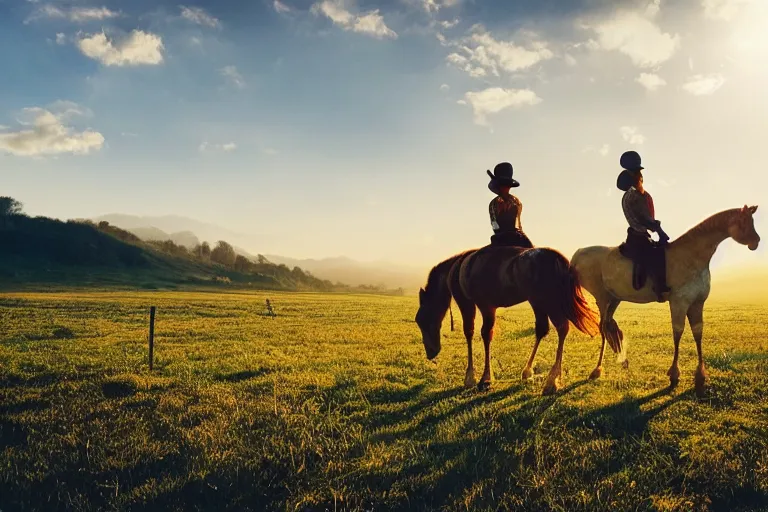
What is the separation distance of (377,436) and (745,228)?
5.95 m

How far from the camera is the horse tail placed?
7.05 metres

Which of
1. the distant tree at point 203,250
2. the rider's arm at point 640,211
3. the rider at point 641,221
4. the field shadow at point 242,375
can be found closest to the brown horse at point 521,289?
the rider at point 641,221

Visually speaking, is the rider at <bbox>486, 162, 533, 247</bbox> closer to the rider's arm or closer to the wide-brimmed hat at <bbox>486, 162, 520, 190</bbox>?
the wide-brimmed hat at <bbox>486, 162, 520, 190</bbox>

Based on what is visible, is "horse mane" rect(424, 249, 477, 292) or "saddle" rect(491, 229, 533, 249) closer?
"saddle" rect(491, 229, 533, 249)

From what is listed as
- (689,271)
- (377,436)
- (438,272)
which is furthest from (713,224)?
(377,436)

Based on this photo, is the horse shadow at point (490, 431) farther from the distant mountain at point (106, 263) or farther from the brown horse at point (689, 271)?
the distant mountain at point (106, 263)

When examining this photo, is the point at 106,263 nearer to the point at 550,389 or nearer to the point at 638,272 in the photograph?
the point at 550,389

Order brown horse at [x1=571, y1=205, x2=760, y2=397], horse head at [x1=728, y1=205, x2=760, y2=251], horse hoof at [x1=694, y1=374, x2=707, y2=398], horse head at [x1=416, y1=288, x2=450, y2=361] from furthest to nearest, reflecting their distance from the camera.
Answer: horse head at [x1=416, y1=288, x2=450, y2=361]
horse hoof at [x1=694, y1=374, x2=707, y2=398]
brown horse at [x1=571, y1=205, x2=760, y2=397]
horse head at [x1=728, y1=205, x2=760, y2=251]

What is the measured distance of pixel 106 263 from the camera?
7825 cm

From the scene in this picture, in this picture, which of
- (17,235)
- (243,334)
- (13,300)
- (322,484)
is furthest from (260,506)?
(17,235)

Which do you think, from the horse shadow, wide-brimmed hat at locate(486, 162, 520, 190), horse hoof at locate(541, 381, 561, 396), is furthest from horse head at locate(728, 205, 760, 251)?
horse hoof at locate(541, 381, 561, 396)

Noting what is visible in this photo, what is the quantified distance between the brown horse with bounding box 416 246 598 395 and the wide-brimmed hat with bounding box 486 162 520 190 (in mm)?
1117

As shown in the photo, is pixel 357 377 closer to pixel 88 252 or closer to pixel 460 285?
pixel 460 285

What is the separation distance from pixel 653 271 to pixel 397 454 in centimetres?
506
